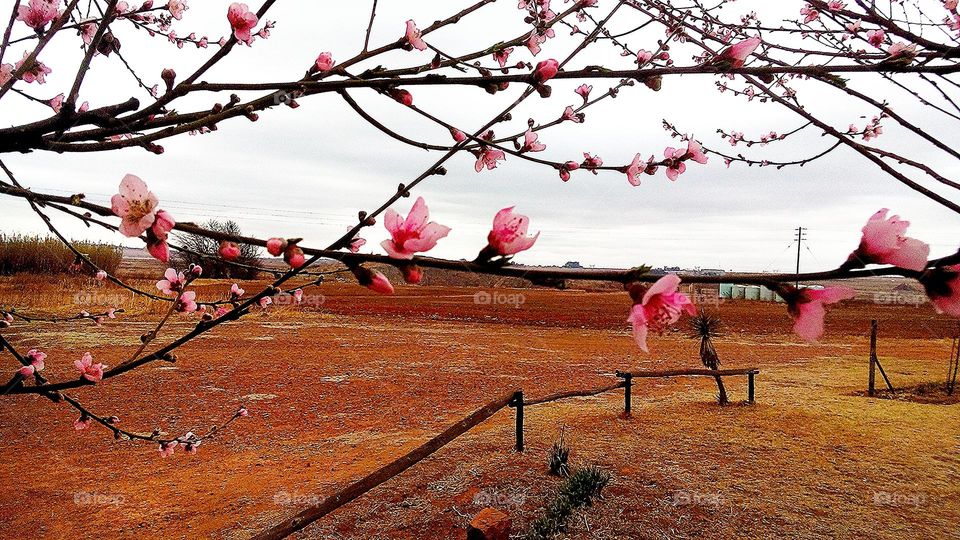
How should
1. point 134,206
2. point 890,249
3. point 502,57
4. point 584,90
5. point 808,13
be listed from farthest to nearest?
point 808,13
point 584,90
point 502,57
point 134,206
point 890,249

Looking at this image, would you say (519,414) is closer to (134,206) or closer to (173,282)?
(173,282)

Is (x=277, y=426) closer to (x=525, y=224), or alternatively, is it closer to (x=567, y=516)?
(x=567, y=516)

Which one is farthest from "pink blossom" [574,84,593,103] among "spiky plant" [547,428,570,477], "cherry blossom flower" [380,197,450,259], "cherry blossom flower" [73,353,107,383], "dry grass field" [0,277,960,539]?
"spiky plant" [547,428,570,477]

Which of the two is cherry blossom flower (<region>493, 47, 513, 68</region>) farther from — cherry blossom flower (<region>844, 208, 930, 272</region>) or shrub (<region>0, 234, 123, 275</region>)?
shrub (<region>0, 234, 123, 275</region>)

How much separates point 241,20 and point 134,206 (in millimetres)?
435

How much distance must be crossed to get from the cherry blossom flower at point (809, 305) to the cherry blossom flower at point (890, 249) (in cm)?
7

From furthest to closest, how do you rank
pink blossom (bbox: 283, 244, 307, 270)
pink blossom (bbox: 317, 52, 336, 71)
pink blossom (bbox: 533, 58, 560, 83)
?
pink blossom (bbox: 317, 52, 336, 71) < pink blossom (bbox: 533, 58, 560, 83) < pink blossom (bbox: 283, 244, 307, 270)

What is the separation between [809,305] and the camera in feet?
2.11

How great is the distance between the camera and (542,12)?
1.63 meters

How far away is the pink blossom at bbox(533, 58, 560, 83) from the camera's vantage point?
2.92 ft

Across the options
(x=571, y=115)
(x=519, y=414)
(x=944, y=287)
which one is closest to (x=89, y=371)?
(x=571, y=115)

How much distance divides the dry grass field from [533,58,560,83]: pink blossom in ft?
10.2

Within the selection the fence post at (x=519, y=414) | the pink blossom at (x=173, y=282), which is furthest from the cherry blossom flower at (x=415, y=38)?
the fence post at (x=519, y=414)

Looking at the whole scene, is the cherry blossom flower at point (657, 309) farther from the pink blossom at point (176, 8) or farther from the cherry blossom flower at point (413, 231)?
the pink blossom at point (176, 8)
